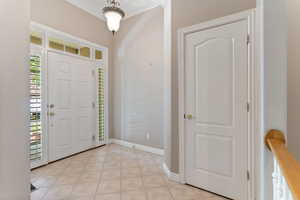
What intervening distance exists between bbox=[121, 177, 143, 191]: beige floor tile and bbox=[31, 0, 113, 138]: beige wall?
2.18 meters

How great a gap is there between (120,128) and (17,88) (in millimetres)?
3038

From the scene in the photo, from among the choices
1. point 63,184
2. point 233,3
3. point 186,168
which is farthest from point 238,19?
point 63,184

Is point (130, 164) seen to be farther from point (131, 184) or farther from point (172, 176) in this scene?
point (172, 176)

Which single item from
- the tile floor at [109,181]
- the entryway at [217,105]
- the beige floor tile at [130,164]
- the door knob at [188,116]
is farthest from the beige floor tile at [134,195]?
the door knob at [188,116]

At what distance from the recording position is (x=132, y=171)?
9.16 feet

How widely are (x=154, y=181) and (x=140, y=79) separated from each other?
2.24 metres

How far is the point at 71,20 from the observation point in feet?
11.4

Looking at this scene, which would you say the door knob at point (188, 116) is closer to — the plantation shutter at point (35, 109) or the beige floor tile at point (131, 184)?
the beige floor tile at point (131, 184)

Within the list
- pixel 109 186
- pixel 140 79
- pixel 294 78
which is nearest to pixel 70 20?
pixel 140 79

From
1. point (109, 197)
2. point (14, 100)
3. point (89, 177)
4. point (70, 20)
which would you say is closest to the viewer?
point (14, 100)

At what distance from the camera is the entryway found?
193 cm

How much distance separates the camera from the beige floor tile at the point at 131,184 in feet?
7.43

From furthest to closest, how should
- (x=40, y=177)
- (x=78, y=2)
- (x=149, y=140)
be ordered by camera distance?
1. (x=149, y=140)
2. (x=78, y=2)
3. (x=40, y=177)

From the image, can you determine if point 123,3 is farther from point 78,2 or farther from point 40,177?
point 40,177
